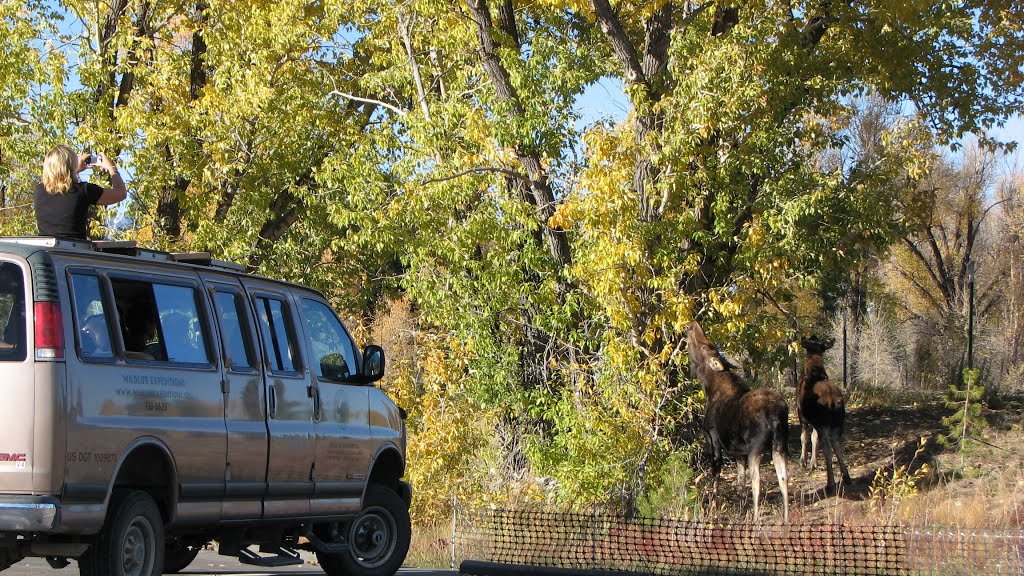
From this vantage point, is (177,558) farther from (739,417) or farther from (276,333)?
(739,417)

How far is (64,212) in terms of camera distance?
894 centimetres

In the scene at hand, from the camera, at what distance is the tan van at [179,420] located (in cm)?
715

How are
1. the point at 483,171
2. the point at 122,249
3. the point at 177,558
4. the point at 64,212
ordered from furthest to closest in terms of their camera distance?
1. the point at 483,171
2. the point at 177,558
3. the point at 64,212
4. the point at 122,249

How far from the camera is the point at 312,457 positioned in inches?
379

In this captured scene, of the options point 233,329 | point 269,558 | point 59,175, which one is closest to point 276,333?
point 233,329

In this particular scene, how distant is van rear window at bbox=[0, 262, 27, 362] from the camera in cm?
→ 717

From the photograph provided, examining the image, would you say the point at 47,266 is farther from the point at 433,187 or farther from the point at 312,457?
the point at 433,187

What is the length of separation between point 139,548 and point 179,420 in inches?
34.2

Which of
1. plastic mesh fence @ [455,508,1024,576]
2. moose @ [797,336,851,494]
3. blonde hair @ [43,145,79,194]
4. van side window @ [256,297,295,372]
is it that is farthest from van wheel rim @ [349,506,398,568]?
moose @ [797,336,851,494]

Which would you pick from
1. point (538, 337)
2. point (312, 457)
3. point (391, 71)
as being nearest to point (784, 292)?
point (538, 337)

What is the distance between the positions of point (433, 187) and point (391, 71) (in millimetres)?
3539

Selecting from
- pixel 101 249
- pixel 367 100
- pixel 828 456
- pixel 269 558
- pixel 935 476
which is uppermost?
pixel 367 100

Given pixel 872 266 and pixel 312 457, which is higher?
pixel 872 266

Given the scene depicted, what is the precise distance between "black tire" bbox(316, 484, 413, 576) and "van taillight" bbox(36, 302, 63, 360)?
3812 millimetres
